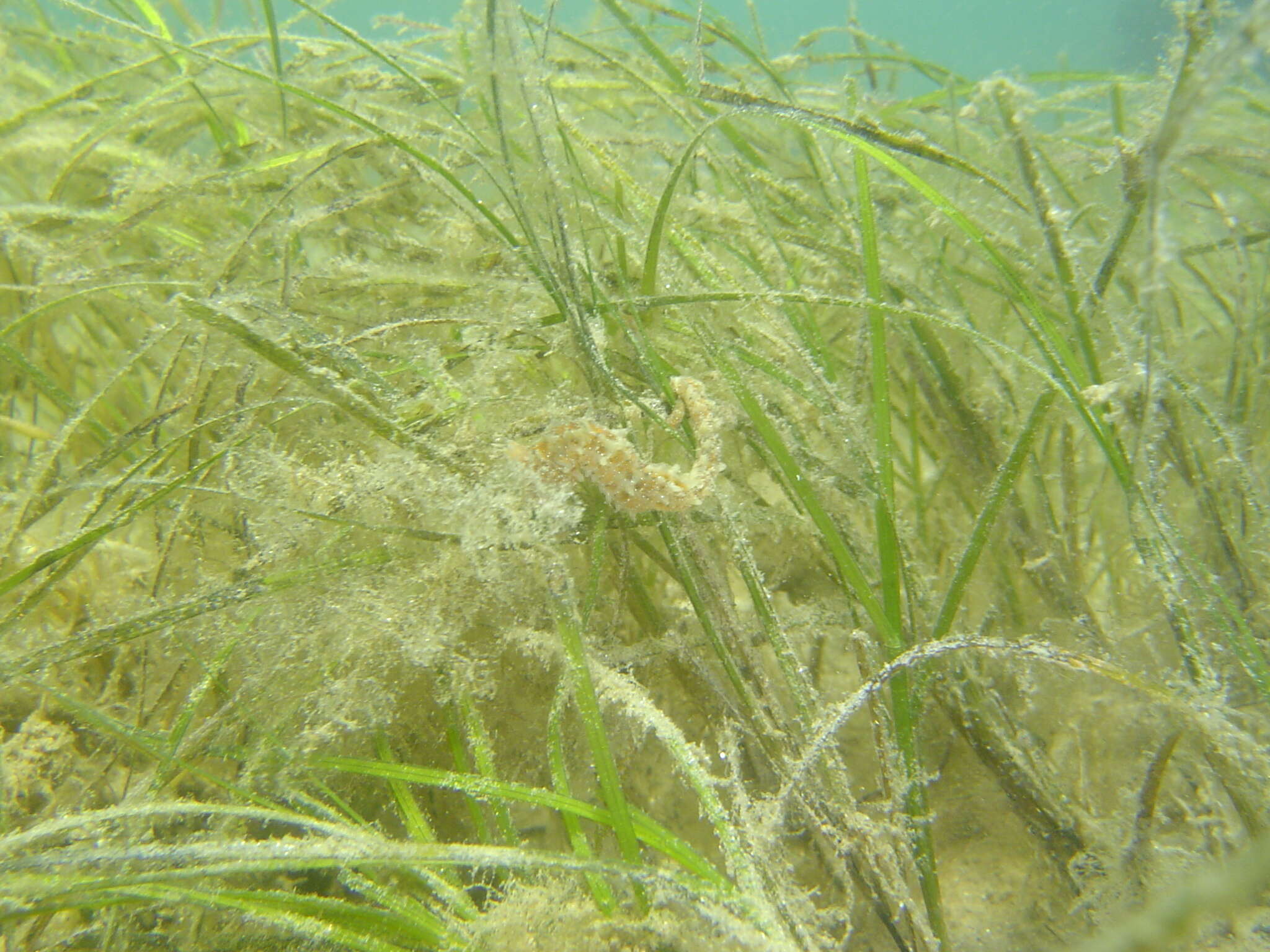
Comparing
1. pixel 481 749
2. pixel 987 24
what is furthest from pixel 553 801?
pixel 987 24

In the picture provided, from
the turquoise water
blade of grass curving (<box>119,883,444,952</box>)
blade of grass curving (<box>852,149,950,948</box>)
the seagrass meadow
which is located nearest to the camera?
blade of grass curving (<box>119,883,444,952</box>)

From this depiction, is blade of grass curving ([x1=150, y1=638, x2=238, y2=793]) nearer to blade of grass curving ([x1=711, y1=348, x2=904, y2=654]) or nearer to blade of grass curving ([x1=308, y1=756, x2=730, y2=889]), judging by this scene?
blade of grass curving ([x1=308, y1=756, x2=730, y2=889])

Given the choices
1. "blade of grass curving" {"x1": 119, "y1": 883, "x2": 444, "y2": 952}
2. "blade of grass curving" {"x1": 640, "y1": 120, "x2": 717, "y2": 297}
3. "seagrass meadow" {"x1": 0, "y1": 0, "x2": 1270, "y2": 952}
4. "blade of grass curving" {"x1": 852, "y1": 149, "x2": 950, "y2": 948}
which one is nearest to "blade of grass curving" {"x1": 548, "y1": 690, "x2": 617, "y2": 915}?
"seagrass meadow" {"x1": 0, "y1": 0, "x2": 1270, "y2": 952}

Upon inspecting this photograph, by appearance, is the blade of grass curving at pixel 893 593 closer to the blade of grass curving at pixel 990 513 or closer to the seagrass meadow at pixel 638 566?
the seagrass meadow at pixel 638 566

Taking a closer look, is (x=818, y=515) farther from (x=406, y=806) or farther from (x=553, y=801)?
(x=406, y=806)

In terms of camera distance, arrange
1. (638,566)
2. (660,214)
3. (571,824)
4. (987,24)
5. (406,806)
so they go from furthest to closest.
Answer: (987,24) < (638,566) < (660,214) < (406,806) < (571,824)

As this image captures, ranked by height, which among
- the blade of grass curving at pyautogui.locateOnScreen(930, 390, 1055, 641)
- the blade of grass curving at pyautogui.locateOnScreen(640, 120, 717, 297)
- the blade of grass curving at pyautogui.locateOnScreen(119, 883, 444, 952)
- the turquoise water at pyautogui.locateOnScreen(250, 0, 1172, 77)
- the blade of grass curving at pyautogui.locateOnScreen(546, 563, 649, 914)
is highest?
the turquoise water at pyautogui.locateOnScreen(250, 0, 1172, 77)

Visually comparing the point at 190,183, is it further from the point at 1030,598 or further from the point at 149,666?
the point at 1030,598

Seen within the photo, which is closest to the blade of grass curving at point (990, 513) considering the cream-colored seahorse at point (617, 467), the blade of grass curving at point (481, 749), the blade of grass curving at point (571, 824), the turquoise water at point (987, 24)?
the cream-colored seahorse at point (617, 467)
